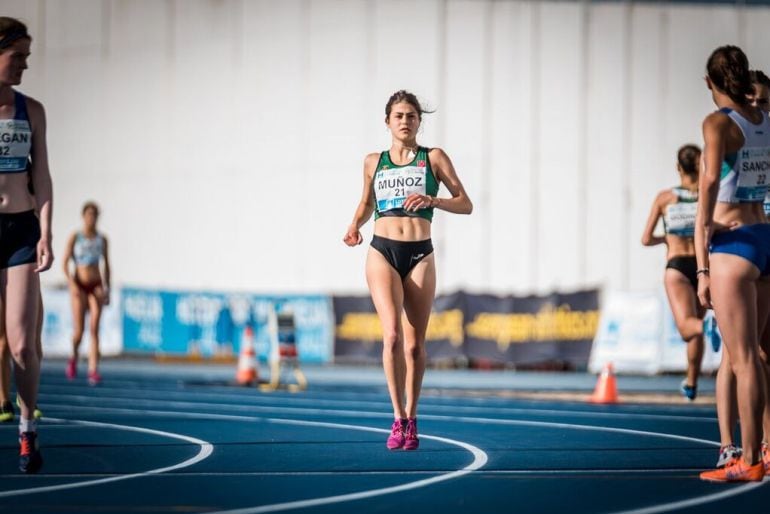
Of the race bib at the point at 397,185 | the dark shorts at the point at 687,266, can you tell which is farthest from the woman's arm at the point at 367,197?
the dark shorts at the point at 687,266

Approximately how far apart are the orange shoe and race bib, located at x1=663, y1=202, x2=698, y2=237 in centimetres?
585

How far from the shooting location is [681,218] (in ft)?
41.5

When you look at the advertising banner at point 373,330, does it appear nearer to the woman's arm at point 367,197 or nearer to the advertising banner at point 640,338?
the advertising banner at point 640,338

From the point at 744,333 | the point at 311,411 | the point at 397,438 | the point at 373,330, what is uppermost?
the point at 744,333

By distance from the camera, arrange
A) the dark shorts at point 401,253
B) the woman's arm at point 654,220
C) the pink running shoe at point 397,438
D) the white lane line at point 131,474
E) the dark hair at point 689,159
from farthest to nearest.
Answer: the woman's arm at point 654,220, the dark hair at point 689,159, the dark shorts at point 401,253, the pink running shoe at point 397,438, the white lane line at point 131,474

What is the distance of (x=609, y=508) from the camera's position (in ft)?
19.6

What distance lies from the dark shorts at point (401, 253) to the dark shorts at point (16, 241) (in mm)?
2624

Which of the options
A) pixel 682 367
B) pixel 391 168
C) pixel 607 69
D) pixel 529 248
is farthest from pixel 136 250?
pixel 391 168

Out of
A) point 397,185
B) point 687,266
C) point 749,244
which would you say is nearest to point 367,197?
point 397,185

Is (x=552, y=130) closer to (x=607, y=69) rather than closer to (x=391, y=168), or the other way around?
(x=607, y=69)

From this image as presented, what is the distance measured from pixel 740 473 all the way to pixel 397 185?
3406mm

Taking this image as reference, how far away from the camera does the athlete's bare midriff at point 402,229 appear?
922 cm

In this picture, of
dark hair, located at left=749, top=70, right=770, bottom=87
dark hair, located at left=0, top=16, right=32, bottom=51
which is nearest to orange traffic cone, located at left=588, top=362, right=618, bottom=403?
dark hair, located at left=749, top=70, right=770, bottom=87

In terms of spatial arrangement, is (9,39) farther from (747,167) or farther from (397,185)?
(747,167)
